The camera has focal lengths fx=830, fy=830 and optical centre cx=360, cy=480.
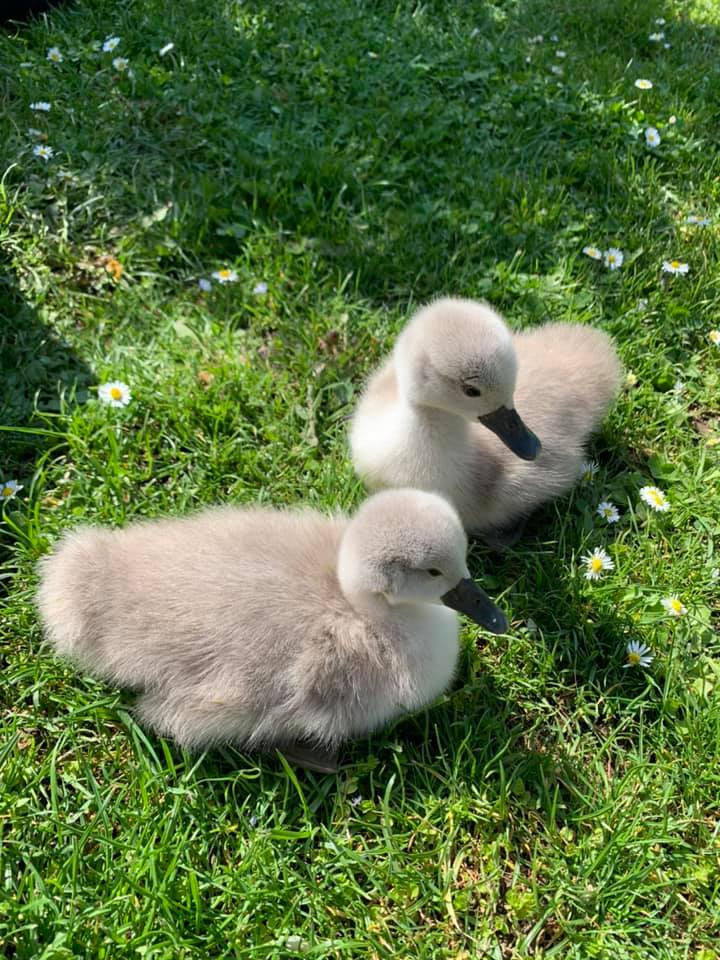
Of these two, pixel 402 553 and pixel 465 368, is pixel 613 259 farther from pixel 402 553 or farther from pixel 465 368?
pixel 402 553

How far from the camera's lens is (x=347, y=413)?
301 cm

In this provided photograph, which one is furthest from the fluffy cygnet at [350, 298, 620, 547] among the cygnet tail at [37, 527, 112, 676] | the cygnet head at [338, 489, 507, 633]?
the cygnet tail at [37, 527, 112, 676]

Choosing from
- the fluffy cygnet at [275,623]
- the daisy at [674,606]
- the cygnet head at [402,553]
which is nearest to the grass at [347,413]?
the daisy at [674,606]

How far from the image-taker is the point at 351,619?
84.0 inches

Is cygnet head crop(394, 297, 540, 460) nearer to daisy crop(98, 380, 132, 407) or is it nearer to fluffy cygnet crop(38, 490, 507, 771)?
fluffy cygnet crop(38, 490, 507, 771)

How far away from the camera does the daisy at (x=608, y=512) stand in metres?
2.75

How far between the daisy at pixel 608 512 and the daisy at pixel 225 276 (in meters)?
1.67

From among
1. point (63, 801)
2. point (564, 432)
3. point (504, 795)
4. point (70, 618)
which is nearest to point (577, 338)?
point (564, 432)

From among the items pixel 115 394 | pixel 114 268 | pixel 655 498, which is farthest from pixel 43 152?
pixel 655 498

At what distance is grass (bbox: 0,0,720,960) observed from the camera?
2.00 meters

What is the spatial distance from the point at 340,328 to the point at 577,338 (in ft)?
2.93

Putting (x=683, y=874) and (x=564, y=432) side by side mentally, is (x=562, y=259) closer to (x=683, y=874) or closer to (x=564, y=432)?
(x=564, y=432)

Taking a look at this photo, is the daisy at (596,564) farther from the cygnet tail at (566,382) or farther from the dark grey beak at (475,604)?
the dark grey beak at (475,604)

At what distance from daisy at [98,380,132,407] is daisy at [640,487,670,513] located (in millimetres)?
1800
